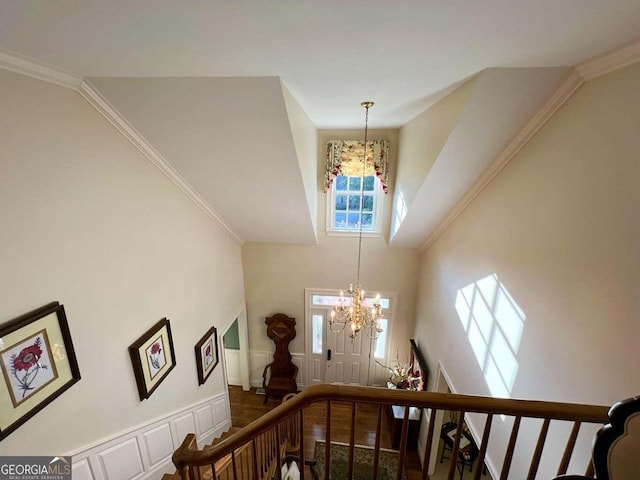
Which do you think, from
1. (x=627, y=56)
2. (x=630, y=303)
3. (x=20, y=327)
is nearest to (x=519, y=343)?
(x=630, y=303)

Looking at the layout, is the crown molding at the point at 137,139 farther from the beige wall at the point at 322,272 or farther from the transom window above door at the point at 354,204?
the transom window above door at the point at 354,204

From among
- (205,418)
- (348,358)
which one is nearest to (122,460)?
(205,418)

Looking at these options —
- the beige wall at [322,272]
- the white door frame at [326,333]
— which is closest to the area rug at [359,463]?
the white door frame at [326,333]

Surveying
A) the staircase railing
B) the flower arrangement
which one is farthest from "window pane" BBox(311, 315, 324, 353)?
Answer: the staircase railing

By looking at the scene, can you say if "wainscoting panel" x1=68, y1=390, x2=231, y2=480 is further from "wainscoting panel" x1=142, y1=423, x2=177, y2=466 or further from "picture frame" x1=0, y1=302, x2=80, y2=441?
"picture frame" x1=0, y1=302, x2=80, y2=441

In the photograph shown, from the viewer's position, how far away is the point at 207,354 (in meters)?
3.79

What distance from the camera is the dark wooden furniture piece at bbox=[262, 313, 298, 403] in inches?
204

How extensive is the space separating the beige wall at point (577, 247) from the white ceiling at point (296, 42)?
1.31 feet

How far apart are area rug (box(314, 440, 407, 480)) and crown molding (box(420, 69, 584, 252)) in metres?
3.40

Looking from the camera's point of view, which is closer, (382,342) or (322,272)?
(322,272)

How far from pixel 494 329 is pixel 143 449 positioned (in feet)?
10.8

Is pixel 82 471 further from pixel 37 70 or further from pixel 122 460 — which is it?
pixel 37 70

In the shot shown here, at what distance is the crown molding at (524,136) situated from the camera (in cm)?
183

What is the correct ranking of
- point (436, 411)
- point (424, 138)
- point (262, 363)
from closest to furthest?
point (436, 411), point (424, 138), point (262, 363)
